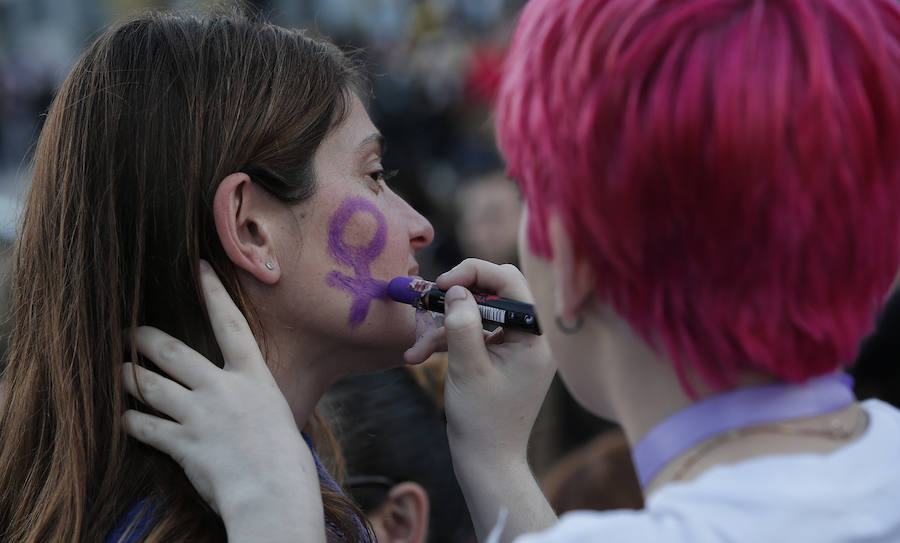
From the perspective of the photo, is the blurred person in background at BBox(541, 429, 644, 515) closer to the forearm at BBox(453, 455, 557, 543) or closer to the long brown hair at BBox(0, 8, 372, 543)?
the forearm at BBox(453, 455, 557, 543)

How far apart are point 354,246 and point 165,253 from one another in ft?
1.20

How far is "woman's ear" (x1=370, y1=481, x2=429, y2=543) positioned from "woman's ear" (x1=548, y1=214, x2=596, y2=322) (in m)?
1.34

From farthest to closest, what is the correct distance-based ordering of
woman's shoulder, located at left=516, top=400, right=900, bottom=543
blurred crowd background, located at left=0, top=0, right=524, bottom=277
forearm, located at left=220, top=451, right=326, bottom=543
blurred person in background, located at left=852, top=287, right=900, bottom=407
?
blurred crowd background, located at left=0, top=0, right=524, bottom=277 → blurred person in background, located at left=852, top=287, right=900, bottom=407 → forearm, located at left=220, top=451, right=326, bottom=543 → woman's shoulder, located at left=516, top=400, right=900, bottom=543

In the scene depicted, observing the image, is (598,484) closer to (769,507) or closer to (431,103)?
(769,507)

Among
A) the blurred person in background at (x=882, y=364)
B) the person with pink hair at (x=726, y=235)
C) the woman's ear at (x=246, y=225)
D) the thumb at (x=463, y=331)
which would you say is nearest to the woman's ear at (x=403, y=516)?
the thumb at (x=463, y=331)

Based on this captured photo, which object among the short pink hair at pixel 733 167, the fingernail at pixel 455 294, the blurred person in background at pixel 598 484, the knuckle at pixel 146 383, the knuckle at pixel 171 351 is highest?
the short pink hair at pixel 733 167

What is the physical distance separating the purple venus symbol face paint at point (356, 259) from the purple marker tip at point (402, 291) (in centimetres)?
2

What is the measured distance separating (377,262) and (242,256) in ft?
0.95

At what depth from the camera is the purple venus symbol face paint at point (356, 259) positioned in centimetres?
179

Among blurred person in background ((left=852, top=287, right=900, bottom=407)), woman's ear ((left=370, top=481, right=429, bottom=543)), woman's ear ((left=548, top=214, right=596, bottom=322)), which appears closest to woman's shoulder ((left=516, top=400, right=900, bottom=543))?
woman's ear ((left=548, top=214, right=596, bottom=322))

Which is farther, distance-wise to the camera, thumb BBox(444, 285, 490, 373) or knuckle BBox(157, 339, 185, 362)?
thumb BBox(444, 285, 490, 373)

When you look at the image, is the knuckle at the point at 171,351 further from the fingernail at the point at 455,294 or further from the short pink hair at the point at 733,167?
the short pink hair at the point at 733,167

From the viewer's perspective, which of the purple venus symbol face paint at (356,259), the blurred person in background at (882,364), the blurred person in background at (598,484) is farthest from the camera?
the blurred person in background at (882,364)

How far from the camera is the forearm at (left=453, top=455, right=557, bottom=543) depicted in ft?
5.62
